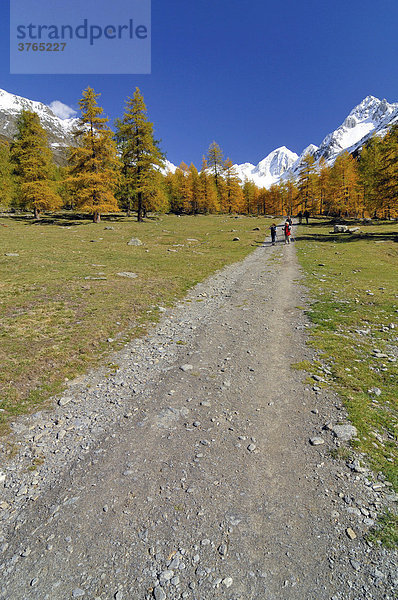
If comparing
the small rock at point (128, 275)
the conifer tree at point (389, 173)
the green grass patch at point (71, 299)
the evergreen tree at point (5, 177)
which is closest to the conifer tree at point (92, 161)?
the green grass patch at point (71, 299)

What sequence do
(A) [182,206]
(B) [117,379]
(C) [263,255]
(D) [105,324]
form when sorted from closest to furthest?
(B) [117,379]
(D) [105,324]
(C) [263,255]
(A) [182,206]

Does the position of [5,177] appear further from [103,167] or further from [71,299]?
[71,299]

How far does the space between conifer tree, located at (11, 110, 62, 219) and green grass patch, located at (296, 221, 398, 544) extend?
4341cm

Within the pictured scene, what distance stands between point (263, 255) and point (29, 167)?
136 ft

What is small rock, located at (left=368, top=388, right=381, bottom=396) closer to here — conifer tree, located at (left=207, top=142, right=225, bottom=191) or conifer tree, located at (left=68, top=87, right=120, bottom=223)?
conifer tree, located at (left=68, top=87, right=120, bottom=223)

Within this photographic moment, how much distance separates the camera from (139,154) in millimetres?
44844

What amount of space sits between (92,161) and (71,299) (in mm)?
36860

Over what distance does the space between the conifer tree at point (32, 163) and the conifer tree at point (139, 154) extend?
12.8m

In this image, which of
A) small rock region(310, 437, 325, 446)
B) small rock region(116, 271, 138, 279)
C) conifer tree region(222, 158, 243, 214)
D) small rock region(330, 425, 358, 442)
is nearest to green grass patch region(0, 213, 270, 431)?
small rock region(116, 271, 138, 279)

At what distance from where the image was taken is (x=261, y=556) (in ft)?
11.2

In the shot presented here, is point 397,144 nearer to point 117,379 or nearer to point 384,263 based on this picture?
point 384,263

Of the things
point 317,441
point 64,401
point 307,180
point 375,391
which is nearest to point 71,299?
point 64,401

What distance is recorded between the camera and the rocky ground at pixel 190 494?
3.21 m

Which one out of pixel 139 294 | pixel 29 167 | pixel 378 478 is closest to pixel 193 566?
pixel 378 478
